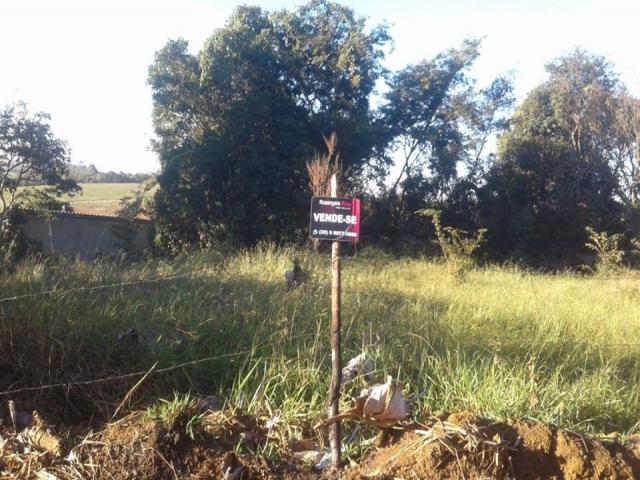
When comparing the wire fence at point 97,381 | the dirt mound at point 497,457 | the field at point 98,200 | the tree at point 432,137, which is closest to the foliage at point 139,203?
the field at point 98,200

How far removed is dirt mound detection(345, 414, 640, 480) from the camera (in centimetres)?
259

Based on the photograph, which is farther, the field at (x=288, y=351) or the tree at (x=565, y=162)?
the tree at (x=565, y=162)

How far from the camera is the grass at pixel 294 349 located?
3.35m

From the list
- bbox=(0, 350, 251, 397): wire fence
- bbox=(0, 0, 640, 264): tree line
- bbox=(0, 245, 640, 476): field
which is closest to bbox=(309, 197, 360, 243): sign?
bbox=(0, 245, 640, 476): field

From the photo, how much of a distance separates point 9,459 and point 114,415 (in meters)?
0.55

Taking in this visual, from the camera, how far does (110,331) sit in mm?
4012

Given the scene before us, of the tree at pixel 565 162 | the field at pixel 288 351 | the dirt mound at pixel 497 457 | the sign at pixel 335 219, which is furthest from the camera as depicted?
the tree at pixel 565 162

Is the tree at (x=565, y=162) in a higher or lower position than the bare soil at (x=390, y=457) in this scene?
higher

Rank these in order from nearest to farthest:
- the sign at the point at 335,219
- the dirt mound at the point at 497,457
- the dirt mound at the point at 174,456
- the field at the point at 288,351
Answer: the dirt mound at the point at 497,457
the dirt mound at the point at 174,456
the sign at the point at 335,219
the field at the point at 288,351

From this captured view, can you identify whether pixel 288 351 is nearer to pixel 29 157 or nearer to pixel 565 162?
pixel 29 157

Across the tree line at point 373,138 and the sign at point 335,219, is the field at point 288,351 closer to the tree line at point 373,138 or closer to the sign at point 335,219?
the sign at point 335,219

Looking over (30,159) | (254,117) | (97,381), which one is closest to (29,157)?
(30,159)

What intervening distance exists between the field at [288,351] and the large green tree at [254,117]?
11.6 metres

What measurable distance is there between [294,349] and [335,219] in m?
1.33
